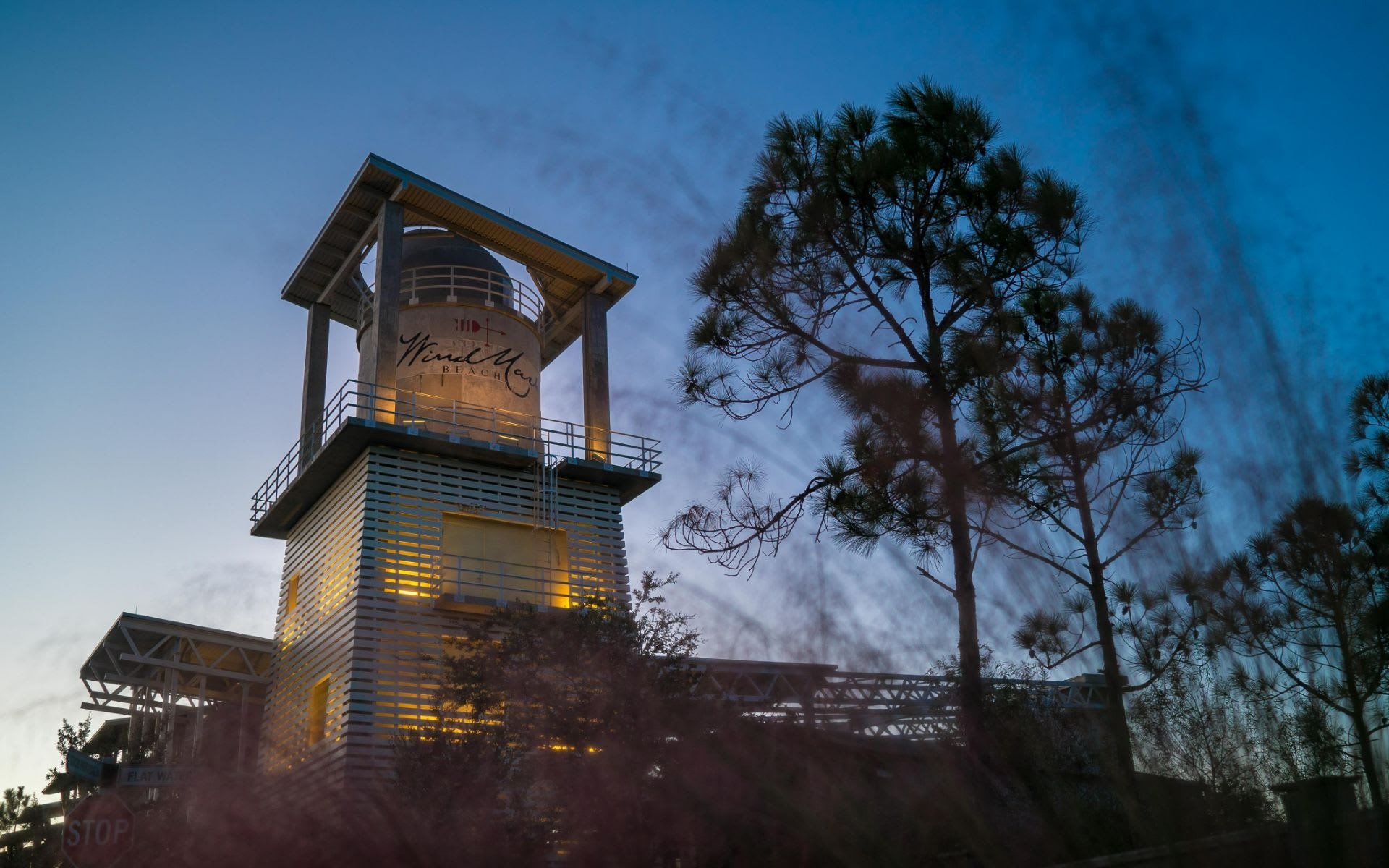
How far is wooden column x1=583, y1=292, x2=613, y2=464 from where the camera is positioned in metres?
27.8

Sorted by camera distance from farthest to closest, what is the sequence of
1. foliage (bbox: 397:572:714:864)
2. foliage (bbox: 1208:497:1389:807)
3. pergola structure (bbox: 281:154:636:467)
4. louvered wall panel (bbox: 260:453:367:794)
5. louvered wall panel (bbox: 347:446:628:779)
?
pergola structure (bbox: 281:154:636:467) → louvered wall panel (bbox: 260:453:367:794) → louvered wall panel (bbox: 347:446:628:779) → foliage (bbox: 397:572:714:864) → foliage (bbox: 1208:497:1389:807)

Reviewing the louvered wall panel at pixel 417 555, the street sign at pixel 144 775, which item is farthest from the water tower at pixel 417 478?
the street sign at pixel 144 775

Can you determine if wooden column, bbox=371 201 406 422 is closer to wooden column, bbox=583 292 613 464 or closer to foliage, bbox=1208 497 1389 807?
wooden column, bbox=583 292 613 464

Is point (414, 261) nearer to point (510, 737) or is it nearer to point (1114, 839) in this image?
point (510, 737)

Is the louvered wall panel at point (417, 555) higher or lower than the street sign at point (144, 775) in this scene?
higher

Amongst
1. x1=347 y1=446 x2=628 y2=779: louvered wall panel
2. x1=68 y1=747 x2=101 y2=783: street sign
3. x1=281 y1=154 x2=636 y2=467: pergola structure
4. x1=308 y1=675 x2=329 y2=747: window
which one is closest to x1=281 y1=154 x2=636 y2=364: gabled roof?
x1=281 y1=154 x2=636 y2=467: pergola structure

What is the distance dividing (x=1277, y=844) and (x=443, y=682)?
1549cm

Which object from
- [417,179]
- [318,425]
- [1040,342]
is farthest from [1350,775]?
[318,425]

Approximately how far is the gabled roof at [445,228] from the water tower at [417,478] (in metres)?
0.06

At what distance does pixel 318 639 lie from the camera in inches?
931

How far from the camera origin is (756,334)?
12.9 meters

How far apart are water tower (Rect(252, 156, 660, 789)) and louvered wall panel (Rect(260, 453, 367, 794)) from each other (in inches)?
2.3

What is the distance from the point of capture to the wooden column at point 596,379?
91.1 ft

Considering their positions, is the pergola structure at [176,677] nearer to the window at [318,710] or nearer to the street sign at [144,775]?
the window at [318,710]
